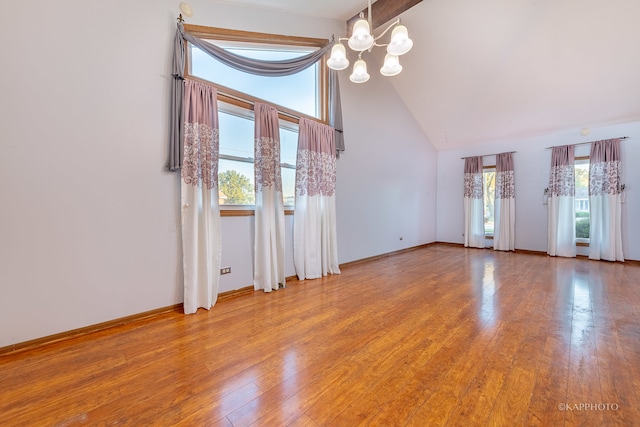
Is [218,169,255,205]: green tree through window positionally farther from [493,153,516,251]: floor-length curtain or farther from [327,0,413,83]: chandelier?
[493,153,516,251]: floor-length curtain

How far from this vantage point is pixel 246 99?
3.17 metres

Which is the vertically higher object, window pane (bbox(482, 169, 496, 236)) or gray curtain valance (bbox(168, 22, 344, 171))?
gray curtain valance (bbox(168, 22, 344, 171))

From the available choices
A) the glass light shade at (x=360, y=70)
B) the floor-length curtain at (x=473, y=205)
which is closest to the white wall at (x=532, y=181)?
the floor-length curtain at (x=473, y=205)

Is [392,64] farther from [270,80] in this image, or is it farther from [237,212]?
[237,212]

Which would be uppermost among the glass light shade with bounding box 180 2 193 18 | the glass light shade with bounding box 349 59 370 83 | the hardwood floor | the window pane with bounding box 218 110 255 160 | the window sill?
the glass light shade with bounding box 180 2 193 18

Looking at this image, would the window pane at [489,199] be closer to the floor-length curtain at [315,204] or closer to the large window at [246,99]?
the floor-length curtain at [315,204]

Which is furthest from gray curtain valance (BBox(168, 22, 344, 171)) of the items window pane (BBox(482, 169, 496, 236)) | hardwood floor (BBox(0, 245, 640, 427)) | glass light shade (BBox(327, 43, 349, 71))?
window pane (BBox(482, 169, 496, 236))

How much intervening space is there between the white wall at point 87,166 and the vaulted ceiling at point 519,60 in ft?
5.46

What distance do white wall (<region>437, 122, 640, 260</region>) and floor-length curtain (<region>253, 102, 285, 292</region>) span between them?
5701 millimetres

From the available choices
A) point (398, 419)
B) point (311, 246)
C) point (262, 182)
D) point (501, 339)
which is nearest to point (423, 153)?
point (311, 246)

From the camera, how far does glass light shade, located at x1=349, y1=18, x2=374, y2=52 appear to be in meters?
2.25

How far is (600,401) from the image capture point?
1.39m

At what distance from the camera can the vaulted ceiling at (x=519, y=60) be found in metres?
3.53

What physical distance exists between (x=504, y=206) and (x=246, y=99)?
634 centimetres
